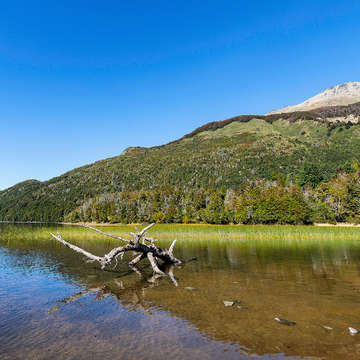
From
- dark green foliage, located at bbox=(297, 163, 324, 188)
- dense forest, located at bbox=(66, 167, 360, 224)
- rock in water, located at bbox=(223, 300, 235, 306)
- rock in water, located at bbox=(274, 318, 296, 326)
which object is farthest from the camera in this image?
dark green foliage, located at bbox=(297, 163, 324, 188)

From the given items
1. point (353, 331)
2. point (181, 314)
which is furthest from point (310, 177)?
point (181, 314)

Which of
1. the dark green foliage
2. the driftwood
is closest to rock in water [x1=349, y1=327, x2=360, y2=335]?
the driftwood

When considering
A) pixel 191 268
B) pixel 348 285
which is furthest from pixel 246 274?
pixel 348 285

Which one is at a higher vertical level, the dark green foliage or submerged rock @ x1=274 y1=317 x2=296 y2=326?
the dark green foliage

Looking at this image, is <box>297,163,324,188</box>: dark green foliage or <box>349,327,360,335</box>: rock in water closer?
<box>349,327,360,335</box>: rock in water

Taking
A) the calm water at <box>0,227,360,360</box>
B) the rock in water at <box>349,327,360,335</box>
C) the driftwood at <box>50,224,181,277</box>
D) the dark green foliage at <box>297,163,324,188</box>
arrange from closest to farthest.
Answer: the calm water at <box>0,227,360,360</box> < the rock in water at <box>349,327,360,335</box> < the driftwood at <box>50,224,181,277</box> < the dark green foliage at <box>297,163,324,188</box>

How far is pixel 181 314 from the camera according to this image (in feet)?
40.1

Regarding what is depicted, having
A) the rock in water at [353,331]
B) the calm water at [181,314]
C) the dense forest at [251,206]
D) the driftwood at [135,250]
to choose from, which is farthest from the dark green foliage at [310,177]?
the rock in water at [353,331]

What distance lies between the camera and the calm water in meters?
8.83

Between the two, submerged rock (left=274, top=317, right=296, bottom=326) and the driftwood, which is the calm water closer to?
submerged rock (left=274, top=317, right=296, bottom=326)

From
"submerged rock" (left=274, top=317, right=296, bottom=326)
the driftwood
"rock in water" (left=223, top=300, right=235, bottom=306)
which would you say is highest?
the driftwood

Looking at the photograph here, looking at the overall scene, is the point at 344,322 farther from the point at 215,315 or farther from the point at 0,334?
the point at 0,334

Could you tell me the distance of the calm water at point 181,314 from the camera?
8828 mm

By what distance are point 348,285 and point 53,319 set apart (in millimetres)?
16802
